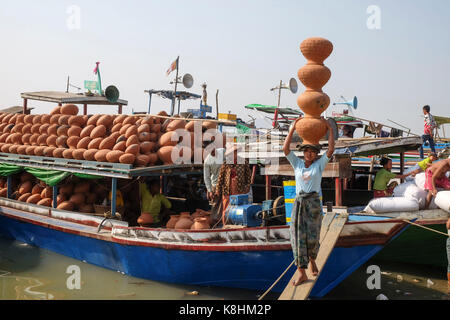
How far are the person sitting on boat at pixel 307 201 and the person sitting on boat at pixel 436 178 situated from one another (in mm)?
2745

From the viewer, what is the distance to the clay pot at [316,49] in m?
4.40

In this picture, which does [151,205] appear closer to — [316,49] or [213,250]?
[213,250]

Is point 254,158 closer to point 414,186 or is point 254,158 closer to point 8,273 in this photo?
point 414,186

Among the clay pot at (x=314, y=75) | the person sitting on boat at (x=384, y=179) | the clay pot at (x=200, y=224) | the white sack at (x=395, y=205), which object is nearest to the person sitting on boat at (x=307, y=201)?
the clay pot at (x=314, y=75)

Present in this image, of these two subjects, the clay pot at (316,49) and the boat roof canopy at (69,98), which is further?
the boat roof canopy at (69,98)

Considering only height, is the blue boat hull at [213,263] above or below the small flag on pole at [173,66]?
below

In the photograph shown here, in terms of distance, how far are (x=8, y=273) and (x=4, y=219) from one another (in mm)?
2311

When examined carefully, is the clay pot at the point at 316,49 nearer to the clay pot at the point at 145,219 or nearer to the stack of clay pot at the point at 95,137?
the stack of clay pot at the point at 95,137

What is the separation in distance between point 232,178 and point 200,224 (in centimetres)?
92

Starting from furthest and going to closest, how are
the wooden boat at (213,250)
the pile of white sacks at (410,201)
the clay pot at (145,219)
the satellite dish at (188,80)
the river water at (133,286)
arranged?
the satellite dish at (188,80)
the clay pot at (145,219)
the river water at (133,286)
the pile of white sacks at (410,201)
the wooden boat at (213,250)
